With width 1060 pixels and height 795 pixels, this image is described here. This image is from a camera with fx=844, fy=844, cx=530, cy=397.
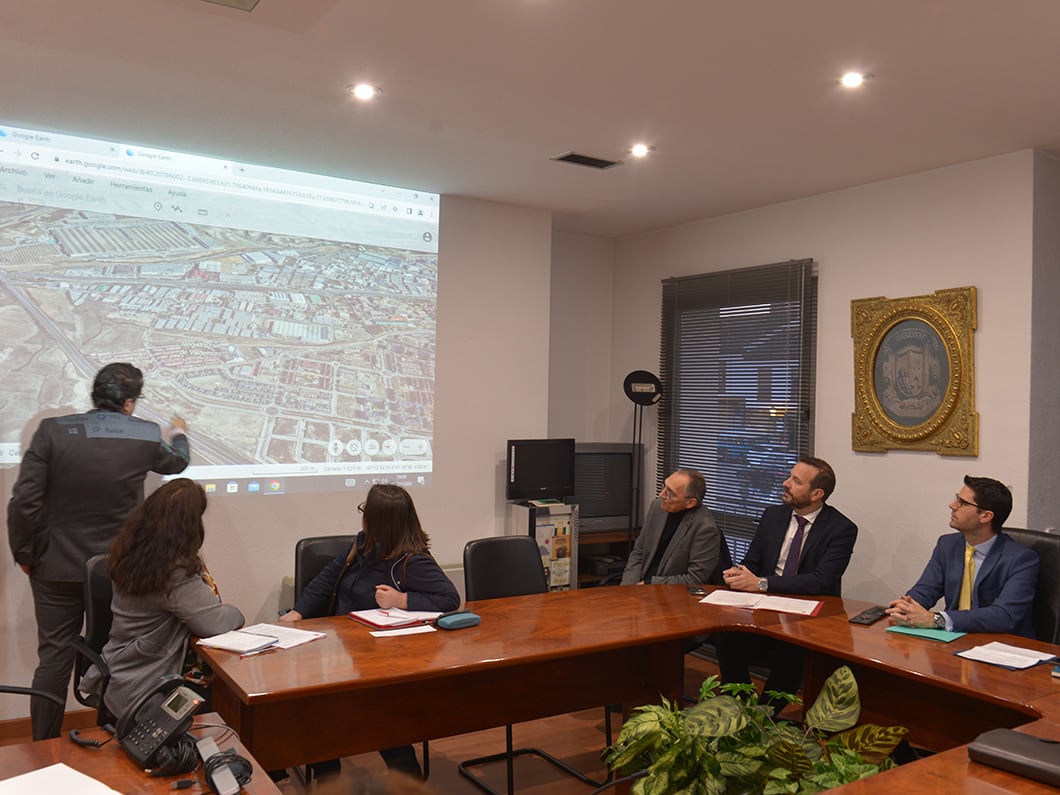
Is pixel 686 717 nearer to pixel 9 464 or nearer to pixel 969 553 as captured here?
pixel 969 553

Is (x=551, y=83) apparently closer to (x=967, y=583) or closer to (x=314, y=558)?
(x=314, y=558)

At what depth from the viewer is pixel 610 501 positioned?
592 cm

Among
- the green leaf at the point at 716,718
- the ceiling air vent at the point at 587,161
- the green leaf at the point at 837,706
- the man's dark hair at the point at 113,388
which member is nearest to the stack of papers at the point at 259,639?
the man's dark hair at the point at 113,388

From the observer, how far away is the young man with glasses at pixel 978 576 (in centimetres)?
314

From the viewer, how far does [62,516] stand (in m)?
3.53

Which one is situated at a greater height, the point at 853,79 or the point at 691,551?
the point at 853,79

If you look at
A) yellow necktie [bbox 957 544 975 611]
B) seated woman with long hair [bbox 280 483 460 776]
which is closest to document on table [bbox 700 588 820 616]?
yellow necktie [bbox 957 544 975 611]

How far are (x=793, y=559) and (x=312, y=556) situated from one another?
223 cm

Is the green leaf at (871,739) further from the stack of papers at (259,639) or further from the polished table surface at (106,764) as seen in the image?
the stack of papers at (259,639)

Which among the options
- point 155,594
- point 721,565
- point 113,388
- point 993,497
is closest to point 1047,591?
point 993,497

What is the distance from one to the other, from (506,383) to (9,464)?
276 centimetres

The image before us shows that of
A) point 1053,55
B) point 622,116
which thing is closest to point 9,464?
point 622,116

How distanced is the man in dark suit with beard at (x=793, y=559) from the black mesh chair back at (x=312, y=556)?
5.66ft

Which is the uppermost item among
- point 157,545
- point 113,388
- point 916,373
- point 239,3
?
point 239,3
